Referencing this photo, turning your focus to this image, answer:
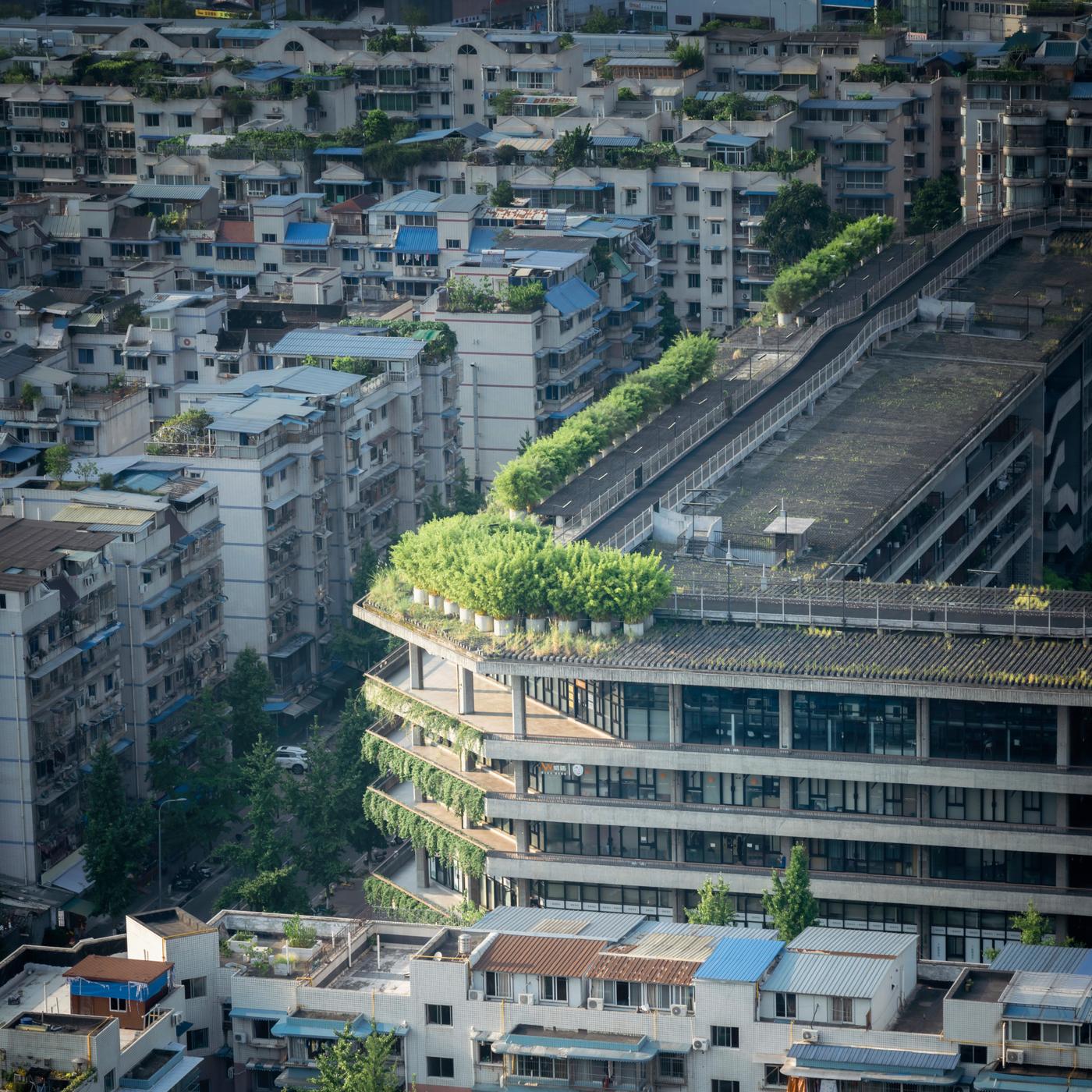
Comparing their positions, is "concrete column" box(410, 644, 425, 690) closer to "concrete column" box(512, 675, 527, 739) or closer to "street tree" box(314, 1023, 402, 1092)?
"concrete column" box(512, 675, 527, 739)

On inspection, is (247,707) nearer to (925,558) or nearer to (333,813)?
(333,813)

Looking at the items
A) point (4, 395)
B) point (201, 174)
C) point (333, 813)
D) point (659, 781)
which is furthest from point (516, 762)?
point (201, 174)

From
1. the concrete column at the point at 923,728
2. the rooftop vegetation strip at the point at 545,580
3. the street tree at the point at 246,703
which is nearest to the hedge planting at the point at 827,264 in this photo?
the street tree at the point at 246,703

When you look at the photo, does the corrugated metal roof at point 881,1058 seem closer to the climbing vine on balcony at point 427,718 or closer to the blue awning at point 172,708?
the climbing vine on balcony at point 427,718

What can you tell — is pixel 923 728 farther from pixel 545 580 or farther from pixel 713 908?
pixel 545 580

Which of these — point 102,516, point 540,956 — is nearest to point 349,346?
point 102,516

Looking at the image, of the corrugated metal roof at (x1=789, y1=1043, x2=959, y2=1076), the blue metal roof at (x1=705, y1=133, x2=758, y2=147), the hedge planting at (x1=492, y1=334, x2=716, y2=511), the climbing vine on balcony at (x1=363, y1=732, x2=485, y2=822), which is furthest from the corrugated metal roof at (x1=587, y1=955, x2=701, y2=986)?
the blue metal roof at (x1=705, y1=133, x2=758, y2=147)
